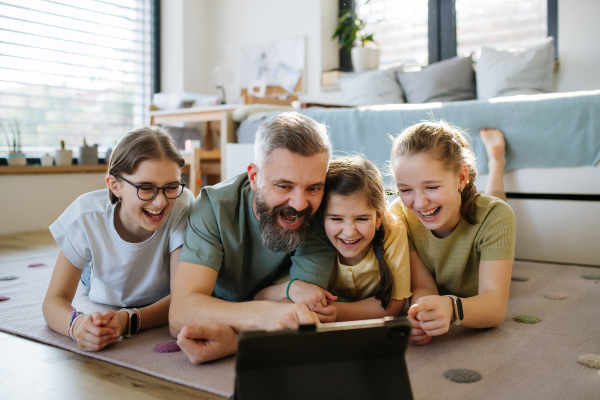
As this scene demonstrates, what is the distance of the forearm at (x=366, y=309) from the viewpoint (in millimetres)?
1132

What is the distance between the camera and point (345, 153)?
215cm

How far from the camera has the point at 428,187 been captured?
3.88 ft

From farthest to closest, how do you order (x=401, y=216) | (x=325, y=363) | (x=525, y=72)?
(x=525, y=72) < (x=401, y=216) < (x=325, y=363)

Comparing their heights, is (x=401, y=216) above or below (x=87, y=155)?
below

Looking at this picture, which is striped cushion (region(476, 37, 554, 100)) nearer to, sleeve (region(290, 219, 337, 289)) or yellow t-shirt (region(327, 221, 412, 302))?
yellow t-shirt (region(327, 221, 412, 302))

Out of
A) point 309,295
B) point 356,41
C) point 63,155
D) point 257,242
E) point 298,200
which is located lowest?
point 309,295

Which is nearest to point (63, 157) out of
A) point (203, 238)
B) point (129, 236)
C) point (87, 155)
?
point (87, 155)

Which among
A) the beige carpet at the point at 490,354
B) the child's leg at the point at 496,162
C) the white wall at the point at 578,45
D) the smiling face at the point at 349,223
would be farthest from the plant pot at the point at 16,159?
the white wall at the point at 578,45

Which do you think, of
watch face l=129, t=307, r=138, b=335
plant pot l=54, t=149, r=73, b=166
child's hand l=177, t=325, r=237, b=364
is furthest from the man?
plant pot l=54, t=149, r=73, b=166

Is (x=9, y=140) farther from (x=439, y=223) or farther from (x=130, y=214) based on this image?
(x=439, y=223)

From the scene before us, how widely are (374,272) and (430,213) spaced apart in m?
0.20

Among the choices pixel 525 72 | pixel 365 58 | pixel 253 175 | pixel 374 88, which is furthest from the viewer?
pixel 365 58

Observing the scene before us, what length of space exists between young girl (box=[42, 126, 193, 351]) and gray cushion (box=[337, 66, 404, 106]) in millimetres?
2020

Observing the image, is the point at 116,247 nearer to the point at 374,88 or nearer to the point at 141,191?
the point at 141,191
